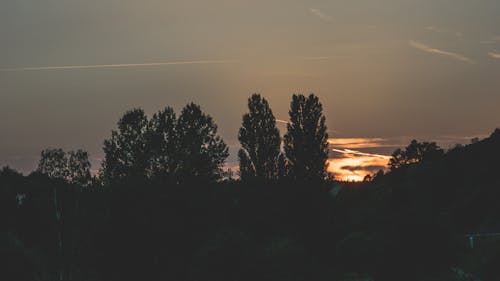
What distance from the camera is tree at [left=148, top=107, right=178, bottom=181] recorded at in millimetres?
97125

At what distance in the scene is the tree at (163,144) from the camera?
9712 cm

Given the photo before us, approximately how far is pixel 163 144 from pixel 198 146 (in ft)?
14.5

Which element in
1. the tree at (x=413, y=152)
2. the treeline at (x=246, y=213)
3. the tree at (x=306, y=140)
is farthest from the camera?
the tree at (x=413, y=152)

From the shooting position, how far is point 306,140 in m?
92.4

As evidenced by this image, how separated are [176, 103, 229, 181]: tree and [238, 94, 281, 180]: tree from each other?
551 centimetres

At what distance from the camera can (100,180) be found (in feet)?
333

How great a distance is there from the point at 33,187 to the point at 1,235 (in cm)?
5036

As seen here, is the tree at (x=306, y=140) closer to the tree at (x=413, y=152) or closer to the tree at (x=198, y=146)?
the tree at (x=198, y=146)

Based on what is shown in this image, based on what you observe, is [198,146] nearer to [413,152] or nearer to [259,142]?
[259,142]

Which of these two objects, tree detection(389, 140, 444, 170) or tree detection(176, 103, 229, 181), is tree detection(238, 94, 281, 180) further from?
tree detection(389, 140, 444, 170)

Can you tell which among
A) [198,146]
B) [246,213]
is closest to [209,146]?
[198,146]

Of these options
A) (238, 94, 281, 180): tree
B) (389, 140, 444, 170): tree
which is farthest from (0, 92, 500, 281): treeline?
(389, 140, 444, 170): tree

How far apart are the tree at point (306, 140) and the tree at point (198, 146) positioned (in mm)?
10745

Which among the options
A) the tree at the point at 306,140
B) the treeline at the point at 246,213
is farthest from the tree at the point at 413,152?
A: the tree at the point at 306,140
